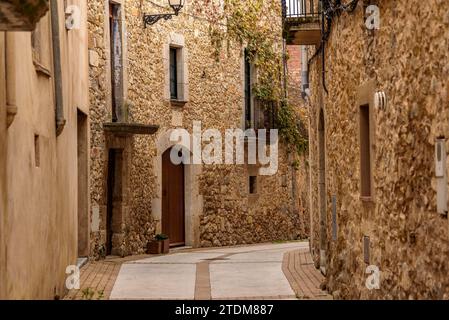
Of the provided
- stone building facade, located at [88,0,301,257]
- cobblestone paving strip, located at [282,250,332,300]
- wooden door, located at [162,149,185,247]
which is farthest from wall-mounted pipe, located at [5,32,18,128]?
wooden door, located at [162,149,185,247]

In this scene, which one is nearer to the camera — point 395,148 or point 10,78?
point 10,78

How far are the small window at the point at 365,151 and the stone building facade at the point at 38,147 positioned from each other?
295 centimetres

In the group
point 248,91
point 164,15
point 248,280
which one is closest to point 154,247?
point 164,15

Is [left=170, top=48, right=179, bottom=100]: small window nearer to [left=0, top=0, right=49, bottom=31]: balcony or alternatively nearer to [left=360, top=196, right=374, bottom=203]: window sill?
[left=360, top=196, right=374, bottom=203]: window sill

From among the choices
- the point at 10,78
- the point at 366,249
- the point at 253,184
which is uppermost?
the point at 10,78

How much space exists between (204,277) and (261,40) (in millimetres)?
10301

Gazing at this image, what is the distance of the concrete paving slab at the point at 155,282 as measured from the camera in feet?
32.2

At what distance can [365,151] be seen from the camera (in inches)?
334

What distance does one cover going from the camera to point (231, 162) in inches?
786

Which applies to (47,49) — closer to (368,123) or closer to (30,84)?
(30,84)

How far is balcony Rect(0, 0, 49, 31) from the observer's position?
16.4ft

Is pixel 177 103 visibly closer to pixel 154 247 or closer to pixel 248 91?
pixel 154 247
